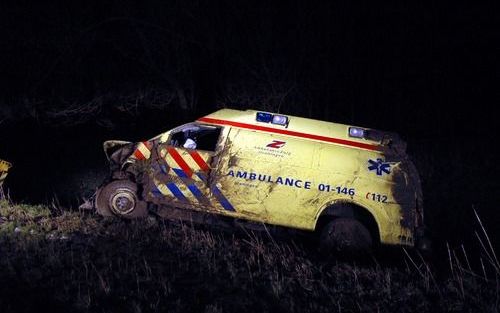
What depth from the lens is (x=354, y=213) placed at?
7.18 m

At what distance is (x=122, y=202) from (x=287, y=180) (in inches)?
114

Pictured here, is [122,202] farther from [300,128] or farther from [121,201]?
[300,128]

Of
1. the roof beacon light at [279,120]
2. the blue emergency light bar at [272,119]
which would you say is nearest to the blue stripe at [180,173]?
the blue emergency light bar at [272,119]

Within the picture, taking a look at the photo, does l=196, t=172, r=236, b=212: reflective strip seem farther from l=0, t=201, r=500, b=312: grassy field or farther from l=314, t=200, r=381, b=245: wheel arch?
l=314, t=200, r=381, b=245: wheel arch

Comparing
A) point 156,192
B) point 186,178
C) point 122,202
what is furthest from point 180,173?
point 122,202

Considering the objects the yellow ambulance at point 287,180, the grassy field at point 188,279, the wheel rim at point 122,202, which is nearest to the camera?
the grassy field at point 188,279

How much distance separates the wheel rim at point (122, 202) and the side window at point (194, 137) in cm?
116

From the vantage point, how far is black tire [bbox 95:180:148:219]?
7.39 meters

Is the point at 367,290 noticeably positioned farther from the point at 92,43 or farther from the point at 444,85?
the point at 92,43

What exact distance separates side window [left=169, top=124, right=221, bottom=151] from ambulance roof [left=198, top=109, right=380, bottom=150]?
0.68 feet

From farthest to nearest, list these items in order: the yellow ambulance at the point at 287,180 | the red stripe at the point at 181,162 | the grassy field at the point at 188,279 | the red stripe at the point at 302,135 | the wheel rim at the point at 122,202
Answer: the wheel rim at the point at 122,202 < the red stripe at the point at 181,162 < the red stripe at the point at 302,135 < the yellow ambulance at the point at 287,180 < the grassy field at the point at 188,279

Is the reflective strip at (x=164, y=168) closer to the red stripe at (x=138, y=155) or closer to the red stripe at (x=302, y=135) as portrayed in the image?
the red stripe at (x=138, y=155)

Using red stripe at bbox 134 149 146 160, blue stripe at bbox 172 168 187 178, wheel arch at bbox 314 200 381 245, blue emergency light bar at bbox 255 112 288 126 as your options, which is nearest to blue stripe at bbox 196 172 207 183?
blue stripe at bbox 172 168 187 178

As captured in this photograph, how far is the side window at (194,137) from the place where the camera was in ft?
24.5
